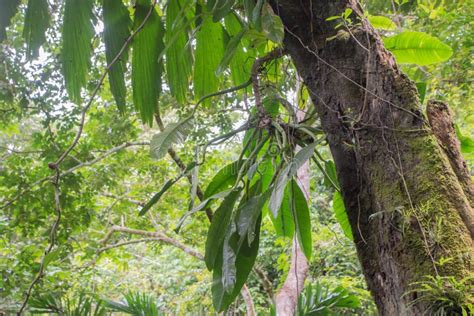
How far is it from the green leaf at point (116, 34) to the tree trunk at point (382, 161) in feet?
1.36

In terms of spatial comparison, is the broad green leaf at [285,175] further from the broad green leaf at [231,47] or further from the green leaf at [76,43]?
the green leaf at [76,43]

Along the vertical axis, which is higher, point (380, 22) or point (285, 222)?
point (380, 22)

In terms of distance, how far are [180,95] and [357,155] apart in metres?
0.63

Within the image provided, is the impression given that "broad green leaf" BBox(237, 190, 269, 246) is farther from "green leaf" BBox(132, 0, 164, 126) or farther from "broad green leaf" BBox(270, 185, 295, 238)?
"green leaf" BBox(132, 0, 164, 126)

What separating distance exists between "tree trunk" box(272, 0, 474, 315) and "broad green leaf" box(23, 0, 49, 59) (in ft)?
1.91

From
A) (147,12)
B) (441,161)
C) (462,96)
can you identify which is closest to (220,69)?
(147,12)

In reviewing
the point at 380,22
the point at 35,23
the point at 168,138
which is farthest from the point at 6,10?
the point at 380,22

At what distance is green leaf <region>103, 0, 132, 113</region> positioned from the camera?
95cm

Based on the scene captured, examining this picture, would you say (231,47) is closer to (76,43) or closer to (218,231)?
(218,231)

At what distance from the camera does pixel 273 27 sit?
0.61 meters

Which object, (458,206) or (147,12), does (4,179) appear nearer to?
(147,12)

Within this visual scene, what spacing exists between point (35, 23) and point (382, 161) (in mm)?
828

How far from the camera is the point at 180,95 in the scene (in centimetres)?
111

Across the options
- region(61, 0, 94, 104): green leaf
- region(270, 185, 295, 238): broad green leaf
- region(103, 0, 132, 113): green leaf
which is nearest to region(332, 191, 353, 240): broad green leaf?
region(270, 185, 295, 238): broad green leaf
